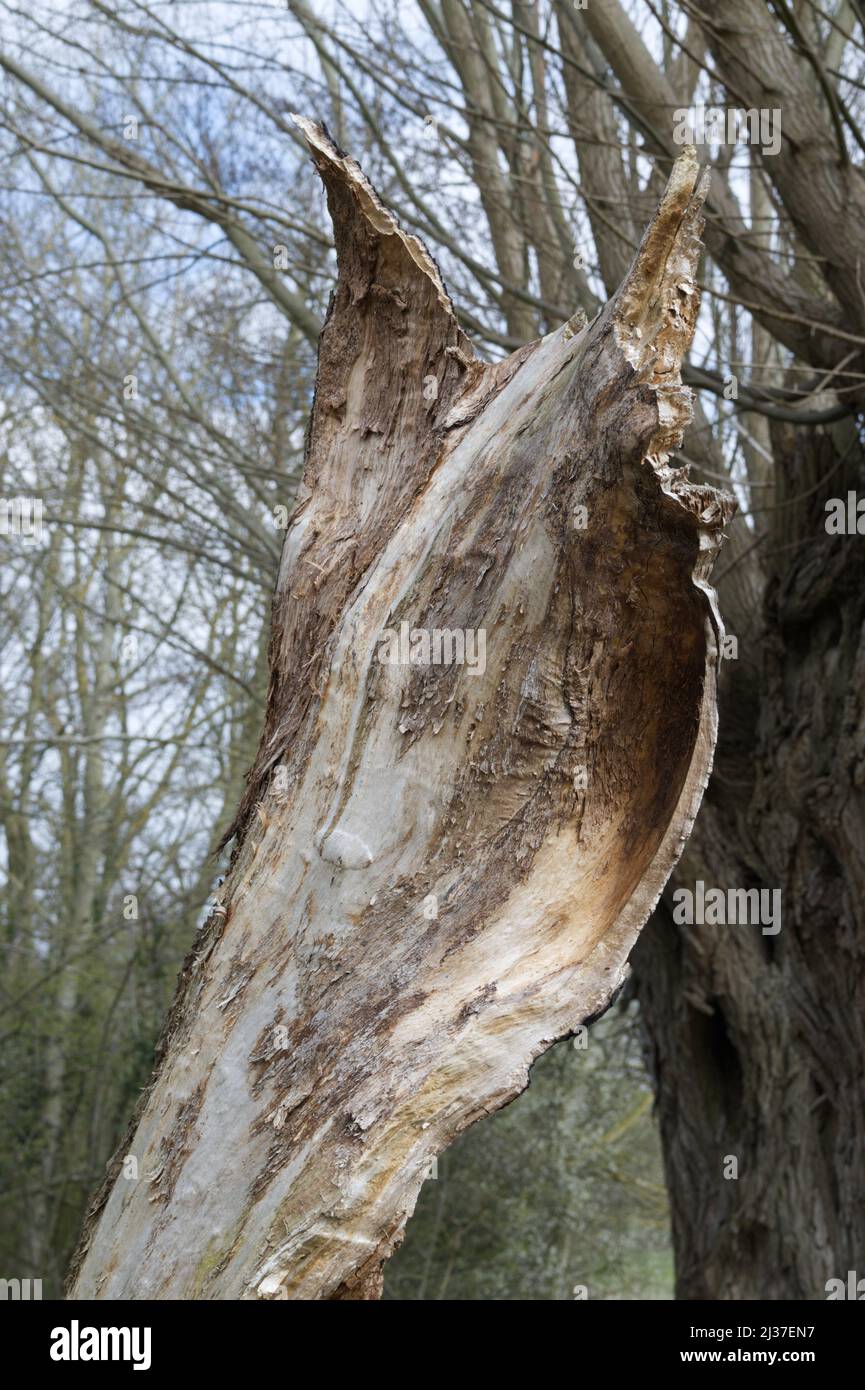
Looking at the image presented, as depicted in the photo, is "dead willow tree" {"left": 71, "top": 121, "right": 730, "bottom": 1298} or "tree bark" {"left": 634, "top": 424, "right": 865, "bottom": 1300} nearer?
"dead willow tree" {"left": 71, "top": 121, "right": 730, "bottom": 1298}

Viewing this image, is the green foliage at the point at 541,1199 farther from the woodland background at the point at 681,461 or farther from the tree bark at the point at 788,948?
the tree bark at the point at 788,948

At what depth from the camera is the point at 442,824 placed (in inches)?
86.6

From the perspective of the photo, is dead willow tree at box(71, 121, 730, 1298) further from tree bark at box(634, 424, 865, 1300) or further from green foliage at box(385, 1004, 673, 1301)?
green foliage at box(385, 1004, 673, 1301)

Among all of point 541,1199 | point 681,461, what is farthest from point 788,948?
point 541,1199

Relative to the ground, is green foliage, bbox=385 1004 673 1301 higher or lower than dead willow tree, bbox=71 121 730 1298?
lower

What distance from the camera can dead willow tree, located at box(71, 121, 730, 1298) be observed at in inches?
77.3

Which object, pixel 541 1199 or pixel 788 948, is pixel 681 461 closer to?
pixel 788 948

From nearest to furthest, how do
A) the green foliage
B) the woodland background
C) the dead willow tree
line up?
the dead willow tree
the woodland background
the green foliage

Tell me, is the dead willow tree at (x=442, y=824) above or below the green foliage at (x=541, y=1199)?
above

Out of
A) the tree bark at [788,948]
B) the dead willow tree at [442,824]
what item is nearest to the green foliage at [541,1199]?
the tree bark at [788,948]

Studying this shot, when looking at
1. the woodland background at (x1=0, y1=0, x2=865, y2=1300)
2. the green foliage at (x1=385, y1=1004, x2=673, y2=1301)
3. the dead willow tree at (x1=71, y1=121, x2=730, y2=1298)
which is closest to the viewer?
the dead willow tree at (x1=71, y1=121, x2=730, y2=1298)

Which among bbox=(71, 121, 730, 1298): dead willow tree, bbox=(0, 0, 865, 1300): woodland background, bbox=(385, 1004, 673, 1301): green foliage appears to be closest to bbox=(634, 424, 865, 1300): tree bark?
bbox=(0, 0, 865, 1300): woodland background

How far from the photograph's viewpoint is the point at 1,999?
31.0ft

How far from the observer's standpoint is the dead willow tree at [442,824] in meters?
1.96
